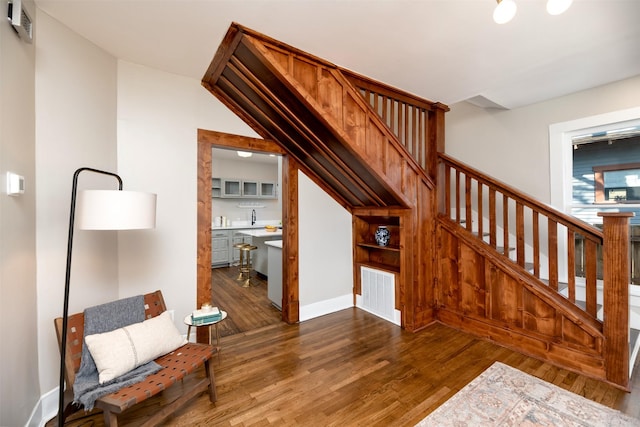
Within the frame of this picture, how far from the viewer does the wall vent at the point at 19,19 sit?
4.64ft

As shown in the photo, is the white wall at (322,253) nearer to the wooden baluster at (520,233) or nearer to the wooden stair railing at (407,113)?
the wooden stair railing at (407,113)

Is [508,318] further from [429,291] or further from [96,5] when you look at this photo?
[96,5]

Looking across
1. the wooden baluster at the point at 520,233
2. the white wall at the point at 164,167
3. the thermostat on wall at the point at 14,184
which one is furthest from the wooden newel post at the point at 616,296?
the thermostat on wall at the point at 14,184

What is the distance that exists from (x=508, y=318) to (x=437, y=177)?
163 cm

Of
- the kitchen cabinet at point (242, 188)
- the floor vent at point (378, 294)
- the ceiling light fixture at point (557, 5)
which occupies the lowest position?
the floor vent at point (378, 294)

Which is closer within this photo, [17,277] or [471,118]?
[17,277]

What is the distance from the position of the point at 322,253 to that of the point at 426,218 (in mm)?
1326

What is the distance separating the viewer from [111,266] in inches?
89.0

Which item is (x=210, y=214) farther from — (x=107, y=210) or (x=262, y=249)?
(x=262, y=249)

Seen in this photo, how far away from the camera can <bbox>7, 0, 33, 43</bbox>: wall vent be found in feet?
4.64

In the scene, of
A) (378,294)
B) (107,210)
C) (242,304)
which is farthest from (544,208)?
(242,304)

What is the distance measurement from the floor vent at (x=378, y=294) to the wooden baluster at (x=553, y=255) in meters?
1.45

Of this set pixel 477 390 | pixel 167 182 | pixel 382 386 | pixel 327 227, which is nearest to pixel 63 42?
pixel 167 182

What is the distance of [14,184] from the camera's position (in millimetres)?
1403
